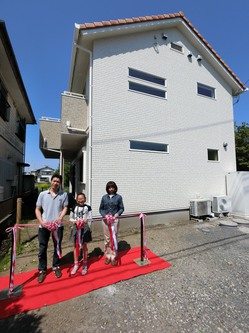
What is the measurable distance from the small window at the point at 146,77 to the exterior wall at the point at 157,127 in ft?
0.59

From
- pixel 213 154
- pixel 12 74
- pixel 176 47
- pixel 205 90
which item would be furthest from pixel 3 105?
pixel 213 154

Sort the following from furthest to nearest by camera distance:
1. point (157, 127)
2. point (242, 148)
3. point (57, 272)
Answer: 1. point (242, 148)
2. point (157, 127)
3. point (57, 272)

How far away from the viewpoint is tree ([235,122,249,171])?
14664 mm

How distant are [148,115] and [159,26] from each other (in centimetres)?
391

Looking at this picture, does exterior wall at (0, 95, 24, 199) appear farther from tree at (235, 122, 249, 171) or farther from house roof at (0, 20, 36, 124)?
tree at (235, 122, 249, 171)

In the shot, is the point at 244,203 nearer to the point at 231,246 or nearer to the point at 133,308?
the point at 231,246

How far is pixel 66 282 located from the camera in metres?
3.06

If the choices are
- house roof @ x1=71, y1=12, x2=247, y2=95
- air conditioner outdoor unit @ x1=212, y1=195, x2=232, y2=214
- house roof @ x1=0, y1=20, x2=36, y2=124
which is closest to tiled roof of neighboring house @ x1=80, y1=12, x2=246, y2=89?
house roof @ x1=71, y1=12, x2=247, y2=95

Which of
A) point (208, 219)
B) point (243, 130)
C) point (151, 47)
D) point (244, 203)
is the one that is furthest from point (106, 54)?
point (243, 130)

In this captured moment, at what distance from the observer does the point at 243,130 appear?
15.5 metres

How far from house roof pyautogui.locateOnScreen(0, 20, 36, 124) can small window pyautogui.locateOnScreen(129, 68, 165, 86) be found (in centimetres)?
416

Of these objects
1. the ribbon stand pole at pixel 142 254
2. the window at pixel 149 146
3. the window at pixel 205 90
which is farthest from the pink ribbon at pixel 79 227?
the window at pixel 205 90

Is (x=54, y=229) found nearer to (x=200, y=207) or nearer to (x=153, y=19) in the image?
(x=200, y=207)

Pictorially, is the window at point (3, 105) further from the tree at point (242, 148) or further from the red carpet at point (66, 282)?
the tree at point (242, 148)
